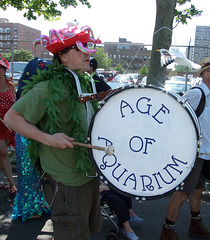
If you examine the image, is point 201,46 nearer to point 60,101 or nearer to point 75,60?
point 75,60

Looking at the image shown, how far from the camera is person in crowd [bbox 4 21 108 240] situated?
5.35ft

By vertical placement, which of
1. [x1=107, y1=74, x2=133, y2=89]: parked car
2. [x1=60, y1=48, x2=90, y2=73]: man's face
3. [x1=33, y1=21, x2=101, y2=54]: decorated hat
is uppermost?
[x1=33, y1=21, x2=101, y2=54]: decorated hat

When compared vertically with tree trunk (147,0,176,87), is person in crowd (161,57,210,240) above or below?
below

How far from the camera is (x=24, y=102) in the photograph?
1607 millimetres

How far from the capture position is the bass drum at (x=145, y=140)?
159 cm

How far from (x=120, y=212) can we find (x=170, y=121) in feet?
4.87

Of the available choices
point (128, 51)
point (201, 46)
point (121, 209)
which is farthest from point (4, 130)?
point (128, 51)

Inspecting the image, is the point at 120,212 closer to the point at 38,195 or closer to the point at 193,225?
the point at 193,225

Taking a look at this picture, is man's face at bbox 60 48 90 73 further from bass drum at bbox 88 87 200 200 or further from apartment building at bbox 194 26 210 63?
apartment building at bbox 194 26 210 63

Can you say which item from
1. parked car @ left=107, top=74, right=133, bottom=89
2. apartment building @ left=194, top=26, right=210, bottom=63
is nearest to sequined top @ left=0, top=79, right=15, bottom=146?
parked car @ left=107, top=74, right=133, bottom=89

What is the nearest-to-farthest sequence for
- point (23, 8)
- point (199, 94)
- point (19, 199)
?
point (199, 94) < point (19, 199) < point (23, 8)

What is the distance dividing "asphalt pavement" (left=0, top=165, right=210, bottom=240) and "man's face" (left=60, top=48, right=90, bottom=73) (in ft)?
6.14

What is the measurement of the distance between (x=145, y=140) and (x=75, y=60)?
2.26 feet

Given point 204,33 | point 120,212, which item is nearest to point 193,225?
point 120,212
